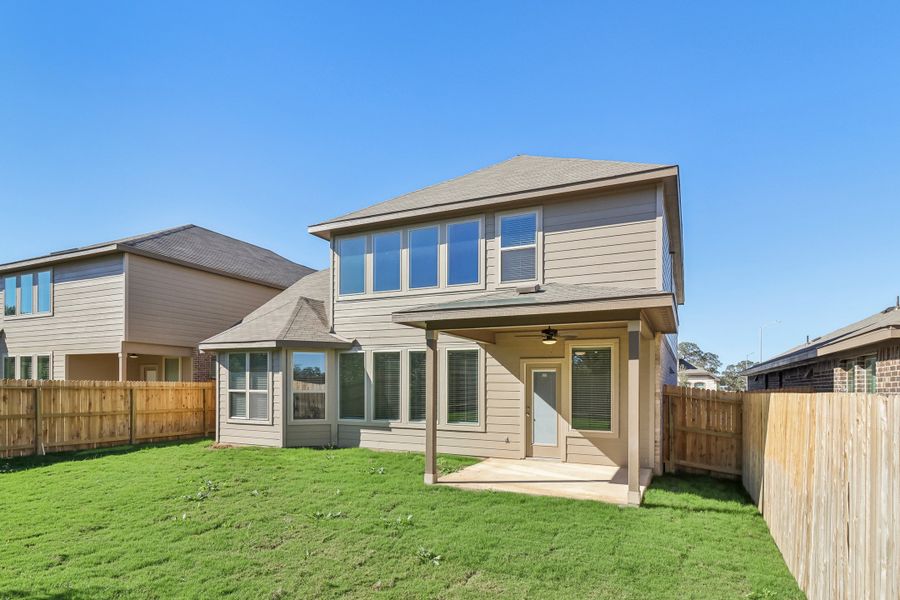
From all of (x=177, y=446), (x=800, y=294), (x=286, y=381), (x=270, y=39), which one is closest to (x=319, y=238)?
(x=286, y=381)

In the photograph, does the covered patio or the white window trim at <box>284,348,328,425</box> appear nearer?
the covered patio

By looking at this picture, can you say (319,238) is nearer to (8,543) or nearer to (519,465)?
(519,465)

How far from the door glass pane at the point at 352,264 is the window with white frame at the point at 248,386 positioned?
2.70 metres

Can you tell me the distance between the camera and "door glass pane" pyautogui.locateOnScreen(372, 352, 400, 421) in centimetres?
1115

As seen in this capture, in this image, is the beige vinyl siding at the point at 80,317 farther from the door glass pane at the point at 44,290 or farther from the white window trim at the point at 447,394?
the white window trim at the point at 447,394

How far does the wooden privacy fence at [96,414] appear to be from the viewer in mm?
11023

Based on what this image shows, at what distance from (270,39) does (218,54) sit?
4.30 feet

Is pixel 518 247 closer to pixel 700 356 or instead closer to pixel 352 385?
pixel 352 385

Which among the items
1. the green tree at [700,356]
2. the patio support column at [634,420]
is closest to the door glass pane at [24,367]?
the patio support column at [634,420]

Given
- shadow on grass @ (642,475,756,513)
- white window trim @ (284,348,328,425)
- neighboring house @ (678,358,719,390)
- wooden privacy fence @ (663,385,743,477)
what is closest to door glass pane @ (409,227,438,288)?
white window trim @ (284,348,328,425)

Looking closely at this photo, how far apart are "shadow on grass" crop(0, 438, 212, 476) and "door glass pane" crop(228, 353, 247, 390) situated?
2.36m

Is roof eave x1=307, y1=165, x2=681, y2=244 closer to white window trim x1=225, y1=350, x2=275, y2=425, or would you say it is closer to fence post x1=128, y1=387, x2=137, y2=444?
white window trim x1=225, y1=350, x2=275, y2=425

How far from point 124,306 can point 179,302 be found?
1739 millimetres

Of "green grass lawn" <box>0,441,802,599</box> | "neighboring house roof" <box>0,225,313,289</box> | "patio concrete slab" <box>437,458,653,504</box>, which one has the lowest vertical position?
"patio concrete slab" <box>437,458,653,504</box>
